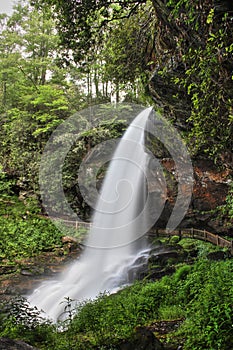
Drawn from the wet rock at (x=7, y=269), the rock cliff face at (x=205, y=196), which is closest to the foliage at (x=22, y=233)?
the wet rock at (x=7, y=269)

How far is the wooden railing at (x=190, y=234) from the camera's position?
38.1 ft

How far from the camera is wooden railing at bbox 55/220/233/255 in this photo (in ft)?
38.1

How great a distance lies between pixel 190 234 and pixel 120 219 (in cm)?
355

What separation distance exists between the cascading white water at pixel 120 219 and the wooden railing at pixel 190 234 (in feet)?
1.91

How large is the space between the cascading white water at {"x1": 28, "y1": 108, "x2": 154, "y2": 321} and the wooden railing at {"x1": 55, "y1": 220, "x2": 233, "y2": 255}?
581 mm

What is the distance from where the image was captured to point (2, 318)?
5.75m

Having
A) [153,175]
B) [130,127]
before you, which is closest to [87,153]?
[130,127]

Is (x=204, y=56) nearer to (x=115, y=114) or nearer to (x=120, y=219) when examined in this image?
(x=120, y=219)

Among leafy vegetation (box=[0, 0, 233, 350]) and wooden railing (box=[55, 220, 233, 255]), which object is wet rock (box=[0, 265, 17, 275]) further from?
wooden railing (box=[55, 220, 233, 255])

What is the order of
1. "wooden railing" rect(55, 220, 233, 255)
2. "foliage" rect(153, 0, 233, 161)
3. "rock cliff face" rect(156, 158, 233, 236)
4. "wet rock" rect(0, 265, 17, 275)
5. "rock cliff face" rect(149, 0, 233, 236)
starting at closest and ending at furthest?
"foliage" rect(153, 0, 233, 161) → "rock cliff face" rect(149, 0, 233, 236) → "wet rock" rect(0, 265, 17, 275) → "wooden railing" rect(55, 220, 233, 255) → "rock cliff face" rect(156, 158, 233, 236)

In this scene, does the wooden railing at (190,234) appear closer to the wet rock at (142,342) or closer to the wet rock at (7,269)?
the wet rock at (7,269)

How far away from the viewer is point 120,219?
15.2 m

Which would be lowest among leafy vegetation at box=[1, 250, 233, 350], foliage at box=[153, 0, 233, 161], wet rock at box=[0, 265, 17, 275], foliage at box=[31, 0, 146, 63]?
wet rock at box=[0, 265, 17, 275]

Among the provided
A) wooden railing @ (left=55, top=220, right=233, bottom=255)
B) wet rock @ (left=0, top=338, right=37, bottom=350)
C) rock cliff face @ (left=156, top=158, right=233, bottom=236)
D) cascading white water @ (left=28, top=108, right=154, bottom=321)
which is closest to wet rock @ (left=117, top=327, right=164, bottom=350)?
wet rock @ (left=0, top=338, right=37, bottom=350)
